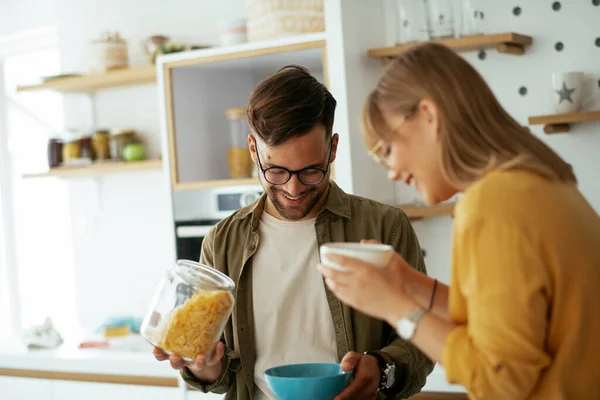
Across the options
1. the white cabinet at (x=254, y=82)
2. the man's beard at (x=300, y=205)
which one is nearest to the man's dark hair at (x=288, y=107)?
the man's beard at (x=300, y=205)

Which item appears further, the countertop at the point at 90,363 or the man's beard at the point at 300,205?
the countertop at the point at 90,363

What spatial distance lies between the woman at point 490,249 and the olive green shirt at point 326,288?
0.53m

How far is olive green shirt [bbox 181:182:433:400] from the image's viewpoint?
5.73ft

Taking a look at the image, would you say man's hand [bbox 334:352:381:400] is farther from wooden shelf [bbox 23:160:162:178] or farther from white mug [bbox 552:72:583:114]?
wooden shelf [bbox 23:160:162:178]

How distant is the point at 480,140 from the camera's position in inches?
45.1

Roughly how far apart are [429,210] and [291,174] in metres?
1.31

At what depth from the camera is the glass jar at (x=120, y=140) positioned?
3826mm

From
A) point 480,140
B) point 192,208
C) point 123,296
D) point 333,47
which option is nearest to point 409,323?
point 480,140

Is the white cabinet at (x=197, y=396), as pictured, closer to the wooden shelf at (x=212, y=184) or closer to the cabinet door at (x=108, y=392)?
the cabinet door at (x=108, y=392)

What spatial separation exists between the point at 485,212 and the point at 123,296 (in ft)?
10.6

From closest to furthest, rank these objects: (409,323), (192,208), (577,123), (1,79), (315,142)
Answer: (409,323)
(315,142)
(577,123)
(192,208)
(1,79)

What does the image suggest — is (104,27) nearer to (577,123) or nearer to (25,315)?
(25,315)

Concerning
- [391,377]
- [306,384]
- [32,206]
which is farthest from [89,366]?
[306,384]

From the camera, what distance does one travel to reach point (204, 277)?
153 centimetres
